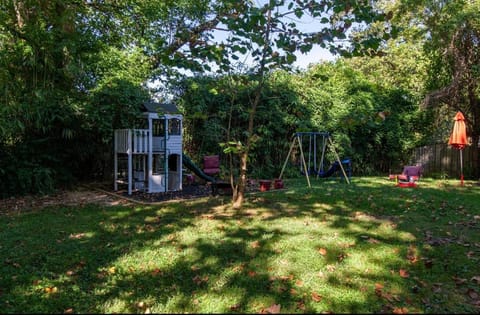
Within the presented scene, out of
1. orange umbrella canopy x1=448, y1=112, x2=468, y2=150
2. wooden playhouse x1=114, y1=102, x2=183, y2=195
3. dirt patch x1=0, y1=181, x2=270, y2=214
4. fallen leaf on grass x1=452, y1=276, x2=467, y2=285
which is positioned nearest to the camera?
fallen leaf on grass x1=452, y1=276, x2=467, y2=285

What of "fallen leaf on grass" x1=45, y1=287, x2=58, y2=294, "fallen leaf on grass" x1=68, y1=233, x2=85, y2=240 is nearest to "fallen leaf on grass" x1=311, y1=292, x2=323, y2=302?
Result: "fallen leaf on grass" x1=45, y1=287, x2=58, y2=294

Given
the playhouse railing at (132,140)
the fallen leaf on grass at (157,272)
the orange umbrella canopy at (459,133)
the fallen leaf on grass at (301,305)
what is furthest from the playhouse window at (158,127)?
the orange umbrella canopy at (459,133)

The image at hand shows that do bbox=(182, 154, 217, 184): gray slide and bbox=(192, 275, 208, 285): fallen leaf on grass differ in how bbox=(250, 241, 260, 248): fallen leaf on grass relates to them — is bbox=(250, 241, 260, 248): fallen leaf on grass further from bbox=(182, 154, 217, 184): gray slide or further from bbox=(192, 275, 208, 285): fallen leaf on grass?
bbox=(182, 154, 217, 184): gray slide

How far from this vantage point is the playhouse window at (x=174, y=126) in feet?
29.4

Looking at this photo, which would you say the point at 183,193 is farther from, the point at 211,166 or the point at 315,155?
the point at 315,155

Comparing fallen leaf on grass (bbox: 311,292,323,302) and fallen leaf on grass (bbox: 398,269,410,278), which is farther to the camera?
fallen leaf on grass (bbox: 398,269,410,278)

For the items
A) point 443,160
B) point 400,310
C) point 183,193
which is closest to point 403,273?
point 400,310

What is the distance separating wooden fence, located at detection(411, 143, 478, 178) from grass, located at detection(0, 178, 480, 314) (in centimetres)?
733

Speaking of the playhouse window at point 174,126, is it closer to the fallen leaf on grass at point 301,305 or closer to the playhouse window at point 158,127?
the playhouse window at point 158,127

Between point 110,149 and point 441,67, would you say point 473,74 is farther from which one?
point 110,149

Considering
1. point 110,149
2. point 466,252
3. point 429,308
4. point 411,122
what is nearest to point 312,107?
point 411,122

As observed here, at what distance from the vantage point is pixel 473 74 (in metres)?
10.8

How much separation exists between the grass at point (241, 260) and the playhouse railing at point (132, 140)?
8.07 feet

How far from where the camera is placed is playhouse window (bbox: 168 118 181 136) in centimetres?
896
